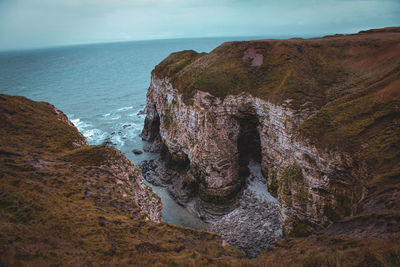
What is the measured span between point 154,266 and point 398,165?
66.1 feet

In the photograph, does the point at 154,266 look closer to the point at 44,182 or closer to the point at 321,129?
the point at 44,182

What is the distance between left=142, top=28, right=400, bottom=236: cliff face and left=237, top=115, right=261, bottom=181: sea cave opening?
0.20 meters

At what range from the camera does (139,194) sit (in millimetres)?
26375

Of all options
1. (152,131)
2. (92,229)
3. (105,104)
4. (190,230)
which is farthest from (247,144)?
(105,104)

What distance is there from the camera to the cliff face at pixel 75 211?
473 inches

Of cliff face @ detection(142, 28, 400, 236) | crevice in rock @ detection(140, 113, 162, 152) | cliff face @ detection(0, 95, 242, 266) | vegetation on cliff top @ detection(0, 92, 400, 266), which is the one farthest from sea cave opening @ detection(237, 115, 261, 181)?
crevice in rock @ detection(140, 113, 162, 152)

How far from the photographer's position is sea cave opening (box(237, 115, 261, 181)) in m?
41.8

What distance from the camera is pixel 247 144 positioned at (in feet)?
144

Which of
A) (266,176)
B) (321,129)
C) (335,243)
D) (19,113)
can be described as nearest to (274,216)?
(266,176)

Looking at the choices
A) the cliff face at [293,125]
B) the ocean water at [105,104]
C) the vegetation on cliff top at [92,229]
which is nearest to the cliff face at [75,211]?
the vegetation on cliff top at [92,229]

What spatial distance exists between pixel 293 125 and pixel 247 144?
12485mm

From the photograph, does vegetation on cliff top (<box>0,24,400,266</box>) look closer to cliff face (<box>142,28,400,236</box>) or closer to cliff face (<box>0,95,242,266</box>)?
cliff face (<box>0,95,242,266</box>)

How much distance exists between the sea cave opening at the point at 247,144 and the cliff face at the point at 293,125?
20 cm

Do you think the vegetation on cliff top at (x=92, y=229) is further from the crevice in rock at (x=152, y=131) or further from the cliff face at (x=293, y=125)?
the crevice in rock at (x=152, y=131)
